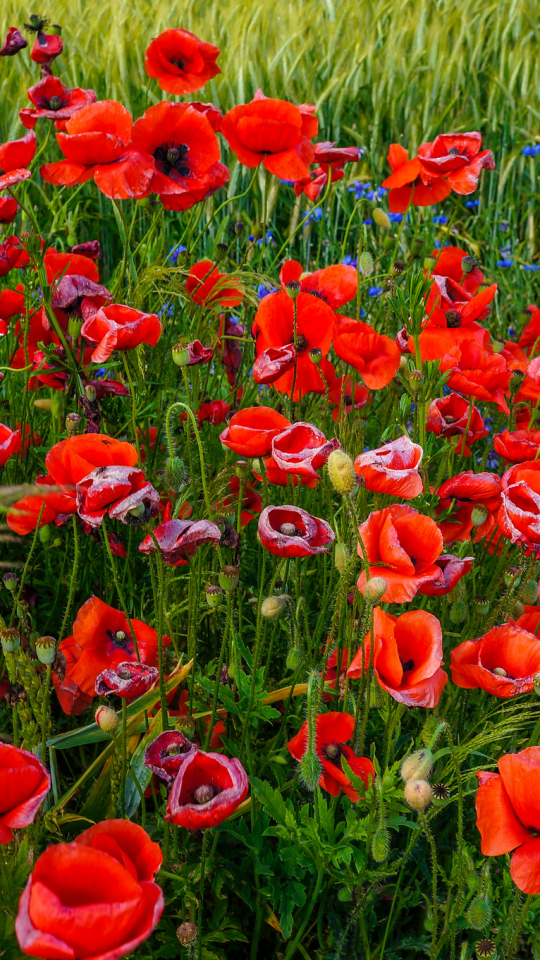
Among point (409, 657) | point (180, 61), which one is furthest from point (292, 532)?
point (180, 61)

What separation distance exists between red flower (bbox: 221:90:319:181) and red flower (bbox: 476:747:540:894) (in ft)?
4.20

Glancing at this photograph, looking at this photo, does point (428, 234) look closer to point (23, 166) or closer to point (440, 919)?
point (23, 166)

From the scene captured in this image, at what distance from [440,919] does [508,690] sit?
38 centimetres

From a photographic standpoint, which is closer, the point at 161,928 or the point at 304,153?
the point at 161,928

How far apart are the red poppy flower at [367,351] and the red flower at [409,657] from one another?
0.53 metres

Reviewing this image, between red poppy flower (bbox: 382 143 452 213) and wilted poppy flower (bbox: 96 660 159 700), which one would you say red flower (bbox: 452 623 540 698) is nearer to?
wilted poppy flower (bbox: 96 660 159 700)

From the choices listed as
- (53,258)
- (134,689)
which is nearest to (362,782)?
(134,689)

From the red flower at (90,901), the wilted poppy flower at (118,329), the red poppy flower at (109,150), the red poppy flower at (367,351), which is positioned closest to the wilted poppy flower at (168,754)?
the red flower at (90,901)

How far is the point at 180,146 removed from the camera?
1.68 metres

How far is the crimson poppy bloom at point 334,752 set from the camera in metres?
1.17

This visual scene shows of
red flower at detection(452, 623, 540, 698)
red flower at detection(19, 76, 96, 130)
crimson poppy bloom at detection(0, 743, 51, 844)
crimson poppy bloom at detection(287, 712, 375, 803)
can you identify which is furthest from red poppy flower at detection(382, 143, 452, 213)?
crimson poppy bloom at detection(0, 743, 51, 844)

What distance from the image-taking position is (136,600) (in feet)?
5.83

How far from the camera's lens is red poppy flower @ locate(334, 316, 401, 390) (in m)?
1.48

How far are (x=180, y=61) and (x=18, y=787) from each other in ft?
5.57
